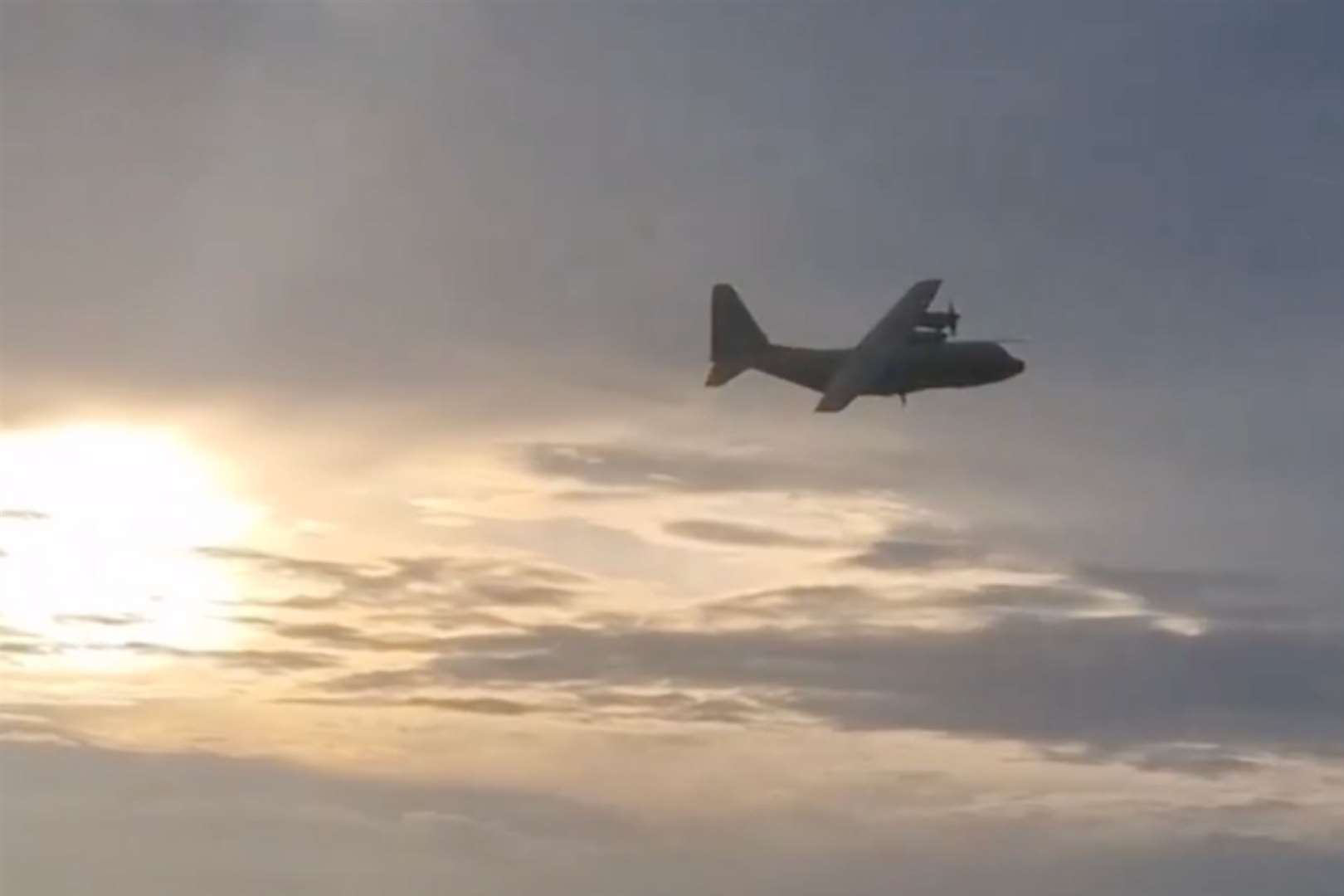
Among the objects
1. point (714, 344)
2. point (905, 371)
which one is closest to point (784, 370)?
point (714, 344)

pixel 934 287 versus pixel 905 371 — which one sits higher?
pixel 934 287

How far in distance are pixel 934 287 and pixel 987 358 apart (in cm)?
1477

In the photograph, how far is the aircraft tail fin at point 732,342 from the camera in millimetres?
166000

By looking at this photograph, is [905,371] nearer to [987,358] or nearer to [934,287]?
[987,358]

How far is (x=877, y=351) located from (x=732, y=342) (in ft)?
65.7

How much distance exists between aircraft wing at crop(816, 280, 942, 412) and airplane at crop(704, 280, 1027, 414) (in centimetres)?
7

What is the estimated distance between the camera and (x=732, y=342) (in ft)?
550

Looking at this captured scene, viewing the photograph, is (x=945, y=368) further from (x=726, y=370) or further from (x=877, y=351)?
(x=726, y=370)

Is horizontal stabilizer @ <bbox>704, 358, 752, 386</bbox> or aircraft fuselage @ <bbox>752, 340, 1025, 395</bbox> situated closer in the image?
aircraft fuselage @ <bbox>752, 340, 1025, 395</bbox>

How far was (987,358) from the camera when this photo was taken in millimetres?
152000

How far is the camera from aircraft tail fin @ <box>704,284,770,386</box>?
6535 inches

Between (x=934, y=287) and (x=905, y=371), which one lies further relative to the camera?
(x=934, y=287)

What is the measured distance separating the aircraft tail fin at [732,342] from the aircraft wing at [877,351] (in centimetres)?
1012

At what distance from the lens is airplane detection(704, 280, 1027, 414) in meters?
148
